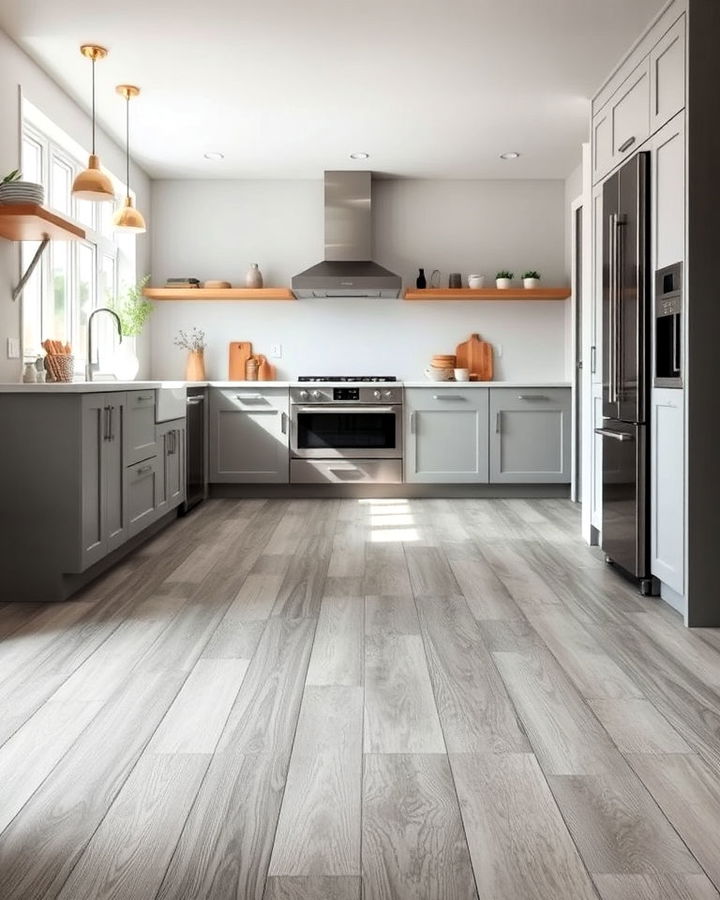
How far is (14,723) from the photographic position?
210 centimetres

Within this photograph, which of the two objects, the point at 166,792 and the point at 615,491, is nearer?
the point at 166,792

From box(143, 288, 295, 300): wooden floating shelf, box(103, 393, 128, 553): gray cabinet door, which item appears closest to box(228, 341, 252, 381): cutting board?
box(143, 288, 295, 300): wooden floating shelf

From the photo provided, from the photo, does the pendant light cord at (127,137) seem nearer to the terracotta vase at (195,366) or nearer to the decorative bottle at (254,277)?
the decorative bottle at (254,277)

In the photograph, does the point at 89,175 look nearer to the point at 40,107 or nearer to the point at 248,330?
the point at 40,107

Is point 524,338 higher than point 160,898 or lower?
higher

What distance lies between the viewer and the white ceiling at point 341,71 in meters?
3.80

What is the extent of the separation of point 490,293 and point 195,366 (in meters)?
2.33

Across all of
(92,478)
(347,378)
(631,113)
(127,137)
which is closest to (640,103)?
(631,113)

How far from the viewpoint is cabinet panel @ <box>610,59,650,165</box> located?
11.6ft

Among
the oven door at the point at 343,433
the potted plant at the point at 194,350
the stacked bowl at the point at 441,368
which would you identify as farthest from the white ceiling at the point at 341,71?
the oven door at the point at 343,433

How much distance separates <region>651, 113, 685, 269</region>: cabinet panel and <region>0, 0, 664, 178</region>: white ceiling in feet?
2.74

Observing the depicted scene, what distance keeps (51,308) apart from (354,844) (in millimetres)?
4008

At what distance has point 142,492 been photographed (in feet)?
14.1

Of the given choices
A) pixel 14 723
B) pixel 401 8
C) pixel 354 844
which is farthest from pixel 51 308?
pixel 354 844
